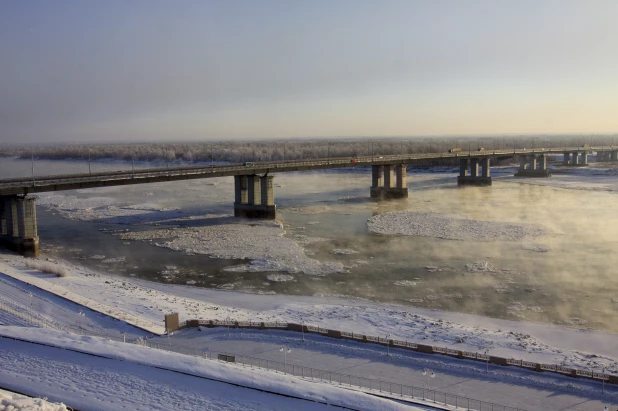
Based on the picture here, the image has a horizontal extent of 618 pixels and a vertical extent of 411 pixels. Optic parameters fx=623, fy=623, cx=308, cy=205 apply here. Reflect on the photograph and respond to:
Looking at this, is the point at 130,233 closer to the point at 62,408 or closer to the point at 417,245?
the point at 417,245

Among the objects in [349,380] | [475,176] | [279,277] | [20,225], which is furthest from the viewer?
[475,176]

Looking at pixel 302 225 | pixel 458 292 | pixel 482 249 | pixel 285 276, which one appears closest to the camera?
pixel 458 292

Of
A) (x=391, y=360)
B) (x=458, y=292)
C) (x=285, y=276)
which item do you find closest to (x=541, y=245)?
(x=458, y=292)

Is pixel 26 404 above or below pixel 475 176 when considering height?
below

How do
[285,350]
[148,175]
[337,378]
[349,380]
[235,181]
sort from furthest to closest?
[235,181]
[148,175]
[285,350]
[337,378]
[349,380]

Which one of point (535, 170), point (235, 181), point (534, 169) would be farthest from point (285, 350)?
point (534, 169)

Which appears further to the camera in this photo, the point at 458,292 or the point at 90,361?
the point at 458,292

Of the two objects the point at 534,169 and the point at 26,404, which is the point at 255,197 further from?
the point at 534,169
